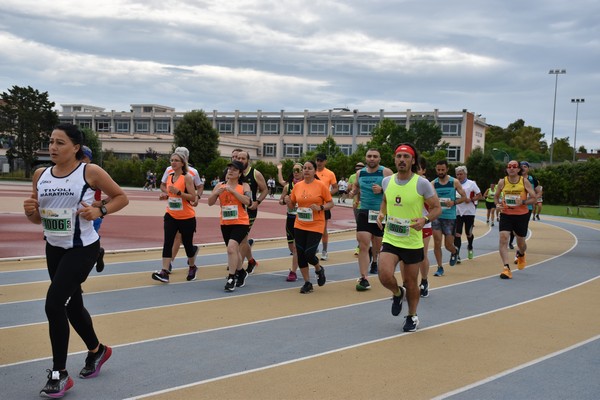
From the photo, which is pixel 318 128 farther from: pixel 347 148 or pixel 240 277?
pixel 240 277

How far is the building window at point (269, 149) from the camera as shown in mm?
104500

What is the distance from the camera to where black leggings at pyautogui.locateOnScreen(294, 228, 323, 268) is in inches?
381

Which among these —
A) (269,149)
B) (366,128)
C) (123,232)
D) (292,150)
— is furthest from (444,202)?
(269,149)

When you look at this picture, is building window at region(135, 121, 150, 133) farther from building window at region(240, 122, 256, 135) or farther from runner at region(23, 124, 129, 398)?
runner at region(23, 124, 129, 398)

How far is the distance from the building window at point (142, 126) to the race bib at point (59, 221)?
110477mm

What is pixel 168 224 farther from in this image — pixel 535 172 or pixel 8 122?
pixel 8 122

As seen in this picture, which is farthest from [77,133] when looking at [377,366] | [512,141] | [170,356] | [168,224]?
[512,141]

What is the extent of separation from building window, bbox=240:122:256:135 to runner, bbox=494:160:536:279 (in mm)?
95925

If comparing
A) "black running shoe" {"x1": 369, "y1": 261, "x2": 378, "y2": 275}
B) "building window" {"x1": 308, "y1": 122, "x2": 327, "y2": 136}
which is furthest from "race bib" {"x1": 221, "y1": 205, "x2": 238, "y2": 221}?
"building window" {"x1": 308, "y1": 122, "x2": 327, "y2": 136}

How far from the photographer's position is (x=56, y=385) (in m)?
4.79

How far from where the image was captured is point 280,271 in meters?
12.0

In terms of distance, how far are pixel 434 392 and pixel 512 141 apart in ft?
494

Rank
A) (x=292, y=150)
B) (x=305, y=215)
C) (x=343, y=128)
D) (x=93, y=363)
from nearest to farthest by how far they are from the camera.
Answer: (x=93, y=363), (x=305, y=215), (x=343, y=128), (x=292, y=150)

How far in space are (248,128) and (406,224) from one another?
332 ft
